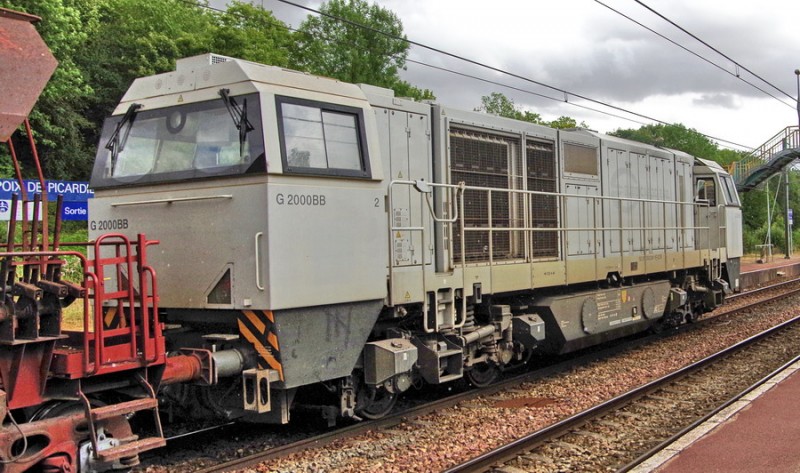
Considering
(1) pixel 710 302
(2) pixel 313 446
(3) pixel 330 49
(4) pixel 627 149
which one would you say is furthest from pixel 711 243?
(3) pixel 330 49

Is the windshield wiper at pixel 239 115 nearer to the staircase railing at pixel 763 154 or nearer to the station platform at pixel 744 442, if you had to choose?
the station platform at pixel 744 442

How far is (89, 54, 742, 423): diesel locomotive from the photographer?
20.2 feet

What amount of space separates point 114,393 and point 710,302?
13.5 metres

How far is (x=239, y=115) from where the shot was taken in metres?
6.25

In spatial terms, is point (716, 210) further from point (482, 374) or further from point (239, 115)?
point (239, 115)

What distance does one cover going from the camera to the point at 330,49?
4072cm

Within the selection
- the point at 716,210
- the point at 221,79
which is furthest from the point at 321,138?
the point at 716,210

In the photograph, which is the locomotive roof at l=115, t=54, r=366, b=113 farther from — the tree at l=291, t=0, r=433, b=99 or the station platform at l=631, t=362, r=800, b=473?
the tree at l=291, t=0, r=433, b=99

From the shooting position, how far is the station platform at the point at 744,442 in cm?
590

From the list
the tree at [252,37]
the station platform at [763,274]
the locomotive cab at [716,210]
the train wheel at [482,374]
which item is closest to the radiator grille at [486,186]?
the train wheel at [482,374]

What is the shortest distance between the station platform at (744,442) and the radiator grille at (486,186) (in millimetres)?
3325

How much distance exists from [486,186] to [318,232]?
375 cm

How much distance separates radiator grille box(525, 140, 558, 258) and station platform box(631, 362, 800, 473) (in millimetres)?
3441

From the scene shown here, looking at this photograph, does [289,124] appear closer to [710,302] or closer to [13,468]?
[13,468]
